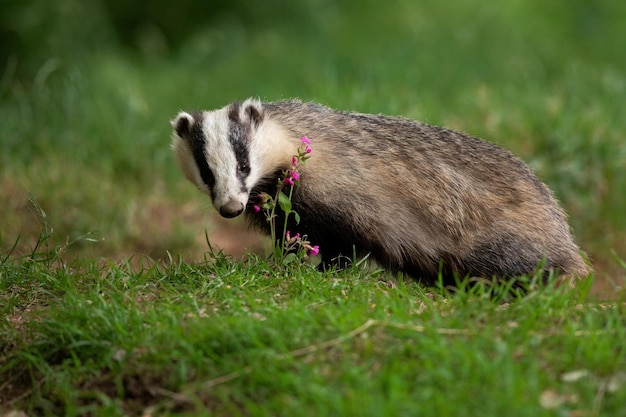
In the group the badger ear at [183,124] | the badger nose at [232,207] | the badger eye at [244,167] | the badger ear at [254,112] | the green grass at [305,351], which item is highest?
the badger ear at [254,112]

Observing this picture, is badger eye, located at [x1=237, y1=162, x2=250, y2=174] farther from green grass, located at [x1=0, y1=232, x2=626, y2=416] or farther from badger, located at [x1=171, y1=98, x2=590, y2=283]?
green grass, located at [x1=0, y1=232, x2=626, y2=416]

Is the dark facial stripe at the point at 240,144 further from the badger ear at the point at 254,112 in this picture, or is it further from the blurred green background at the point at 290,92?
the blurred green background at the point at 290,92

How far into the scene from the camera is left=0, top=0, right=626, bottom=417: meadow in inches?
138

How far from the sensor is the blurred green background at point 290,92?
26.2 ft

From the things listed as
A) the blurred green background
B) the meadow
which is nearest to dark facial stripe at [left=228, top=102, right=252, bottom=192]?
the meadow

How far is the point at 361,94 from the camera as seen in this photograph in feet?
27.3

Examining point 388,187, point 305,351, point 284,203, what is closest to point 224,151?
point 284,203

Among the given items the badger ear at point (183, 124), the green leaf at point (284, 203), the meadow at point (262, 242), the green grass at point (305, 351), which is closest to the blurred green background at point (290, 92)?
the meadow at point (262, 242)

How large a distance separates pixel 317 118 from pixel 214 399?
7.38 ft

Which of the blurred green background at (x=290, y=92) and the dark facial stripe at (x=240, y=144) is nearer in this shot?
the dark facial stripe at (x=240, y=144)

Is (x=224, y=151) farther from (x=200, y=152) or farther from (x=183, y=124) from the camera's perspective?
(x=183, y=124)

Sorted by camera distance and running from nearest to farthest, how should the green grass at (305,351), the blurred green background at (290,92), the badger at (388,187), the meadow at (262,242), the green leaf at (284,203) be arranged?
the green grass at (305,351) < the meadow at (262,242) < the green leaf at (284,203) < the badger at (388,187) < the blurred green background at (290,92)

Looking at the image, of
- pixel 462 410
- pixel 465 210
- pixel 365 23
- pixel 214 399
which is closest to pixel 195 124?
pixel 465 210

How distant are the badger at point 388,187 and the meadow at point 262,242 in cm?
32
